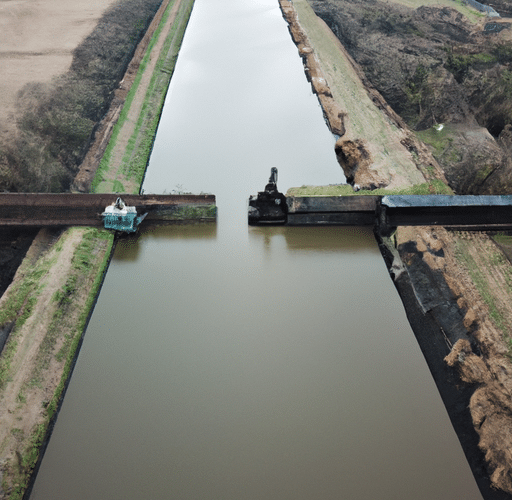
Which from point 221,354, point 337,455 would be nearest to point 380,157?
point 221,354

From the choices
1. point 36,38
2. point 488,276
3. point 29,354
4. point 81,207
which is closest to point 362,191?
point 488,276

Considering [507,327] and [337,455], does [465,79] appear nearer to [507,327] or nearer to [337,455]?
[507,327]

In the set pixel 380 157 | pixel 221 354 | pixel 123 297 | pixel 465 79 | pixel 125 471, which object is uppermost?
pixel 465 79

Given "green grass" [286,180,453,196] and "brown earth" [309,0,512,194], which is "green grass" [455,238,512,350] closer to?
"green grass" [286,180,453,196]

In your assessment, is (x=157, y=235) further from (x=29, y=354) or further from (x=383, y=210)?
(x=383, y=210)

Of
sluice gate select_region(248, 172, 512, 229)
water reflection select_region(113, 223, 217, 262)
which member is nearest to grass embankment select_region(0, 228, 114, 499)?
water reflection select_region(113, 223, 217, 262)
